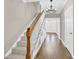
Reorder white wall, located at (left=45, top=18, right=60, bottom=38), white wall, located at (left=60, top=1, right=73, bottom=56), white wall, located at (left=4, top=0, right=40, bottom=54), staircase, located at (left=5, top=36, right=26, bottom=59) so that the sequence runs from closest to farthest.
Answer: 1. staircase, located at (left=5, top=36, right=26, bottom=59)
2. white wall, located at (left=4, top=0, right=40, bottom=54)
3. white wall, located at (left=60, top=1, right=73, bottom=56)
4. white wall, located at (left=45, top=18, right=60, bottom=38)

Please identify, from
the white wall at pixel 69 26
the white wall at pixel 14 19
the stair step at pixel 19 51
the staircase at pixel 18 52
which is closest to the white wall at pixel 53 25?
the white wall at pixel 14 19

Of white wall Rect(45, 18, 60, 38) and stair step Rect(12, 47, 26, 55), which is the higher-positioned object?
white wall Rect(45, 18, 60, 38)

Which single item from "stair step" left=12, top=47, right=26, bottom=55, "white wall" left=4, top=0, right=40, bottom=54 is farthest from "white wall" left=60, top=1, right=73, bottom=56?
"white wall" left=4, top=0, right=40, bottom=54

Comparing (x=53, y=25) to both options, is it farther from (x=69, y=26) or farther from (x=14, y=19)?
(x=14, y=19)

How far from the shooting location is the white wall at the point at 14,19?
15.8 feet

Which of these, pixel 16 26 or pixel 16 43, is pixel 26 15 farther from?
pixel 16 43

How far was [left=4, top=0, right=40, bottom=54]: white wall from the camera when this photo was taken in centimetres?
480

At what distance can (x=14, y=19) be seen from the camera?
5.46 metres

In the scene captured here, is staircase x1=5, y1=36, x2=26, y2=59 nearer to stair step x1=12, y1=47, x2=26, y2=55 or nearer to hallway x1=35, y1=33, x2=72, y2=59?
stair step x1=12, y1=47, x2=26, y2=55

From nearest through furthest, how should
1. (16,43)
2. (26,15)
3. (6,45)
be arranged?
(6,45)
(16,43)
(26,15)

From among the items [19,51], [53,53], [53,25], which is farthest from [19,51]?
[53,25]
